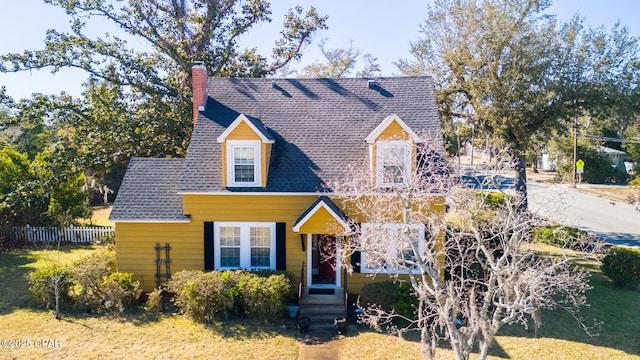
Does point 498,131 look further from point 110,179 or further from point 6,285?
point 110,179

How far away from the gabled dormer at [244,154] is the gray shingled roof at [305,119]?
380 mm

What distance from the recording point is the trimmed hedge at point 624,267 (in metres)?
16.6

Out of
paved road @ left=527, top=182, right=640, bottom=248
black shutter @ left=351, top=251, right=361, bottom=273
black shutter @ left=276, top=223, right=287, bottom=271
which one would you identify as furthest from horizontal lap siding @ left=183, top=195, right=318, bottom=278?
paved road @ left=527, top=182, right=640, bottom=248

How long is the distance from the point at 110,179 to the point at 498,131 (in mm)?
35891

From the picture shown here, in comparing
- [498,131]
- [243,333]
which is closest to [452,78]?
[498,131]

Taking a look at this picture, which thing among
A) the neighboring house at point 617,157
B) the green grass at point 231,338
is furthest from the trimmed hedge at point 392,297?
the neighboring house at point 617,157

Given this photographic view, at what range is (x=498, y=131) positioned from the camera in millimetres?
23078

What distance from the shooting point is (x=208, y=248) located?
1452cm

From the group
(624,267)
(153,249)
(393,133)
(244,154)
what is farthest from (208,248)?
(624,267)

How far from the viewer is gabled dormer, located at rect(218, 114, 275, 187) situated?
569 inches

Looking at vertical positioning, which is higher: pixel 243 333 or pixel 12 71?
pixel 12 71

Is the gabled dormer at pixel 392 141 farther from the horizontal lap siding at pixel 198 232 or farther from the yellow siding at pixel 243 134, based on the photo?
the yellow siding at pixel 243 134

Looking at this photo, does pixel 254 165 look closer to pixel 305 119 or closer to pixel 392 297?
pixel 305 119

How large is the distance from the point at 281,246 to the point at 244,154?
144 inches
